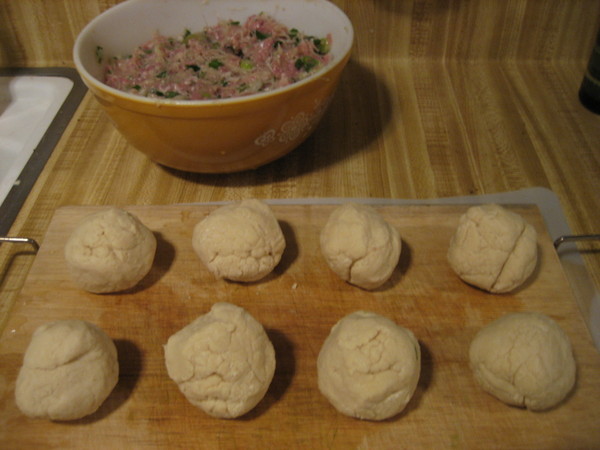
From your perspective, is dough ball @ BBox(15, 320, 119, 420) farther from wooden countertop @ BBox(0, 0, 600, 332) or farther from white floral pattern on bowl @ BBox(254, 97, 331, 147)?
white floral pattern on bowl @ BBox(254, 97, 331, 147)

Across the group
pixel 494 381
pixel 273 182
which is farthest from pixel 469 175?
pixel 494 381

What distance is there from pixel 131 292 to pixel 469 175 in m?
1.28

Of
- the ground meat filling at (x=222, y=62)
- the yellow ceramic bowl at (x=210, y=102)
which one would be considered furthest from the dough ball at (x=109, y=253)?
the ground meat filling at (x=222, y=62)

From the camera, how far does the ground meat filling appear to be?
5.32 ft

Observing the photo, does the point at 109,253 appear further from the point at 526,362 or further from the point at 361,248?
the point at 526,362

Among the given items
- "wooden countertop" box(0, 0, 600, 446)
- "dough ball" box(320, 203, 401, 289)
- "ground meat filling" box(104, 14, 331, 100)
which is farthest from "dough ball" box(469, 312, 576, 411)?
"ground meat filling" box(104, 14, 331, 100)

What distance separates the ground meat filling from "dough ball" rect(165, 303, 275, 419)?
0.80 meters

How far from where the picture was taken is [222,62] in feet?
5.69

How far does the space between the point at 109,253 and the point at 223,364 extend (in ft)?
1.47

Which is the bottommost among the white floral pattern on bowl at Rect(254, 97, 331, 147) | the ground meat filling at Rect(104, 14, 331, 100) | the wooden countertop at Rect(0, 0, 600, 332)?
the wooden countertop at Rect(0, 0, 600, 332)

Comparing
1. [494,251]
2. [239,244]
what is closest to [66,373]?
[239,244]

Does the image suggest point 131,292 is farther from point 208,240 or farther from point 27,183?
point 27,183

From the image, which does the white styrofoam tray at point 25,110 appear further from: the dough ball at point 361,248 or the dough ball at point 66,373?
the dough ball at point 361,248

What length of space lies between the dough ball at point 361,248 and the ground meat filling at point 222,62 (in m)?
0.55
